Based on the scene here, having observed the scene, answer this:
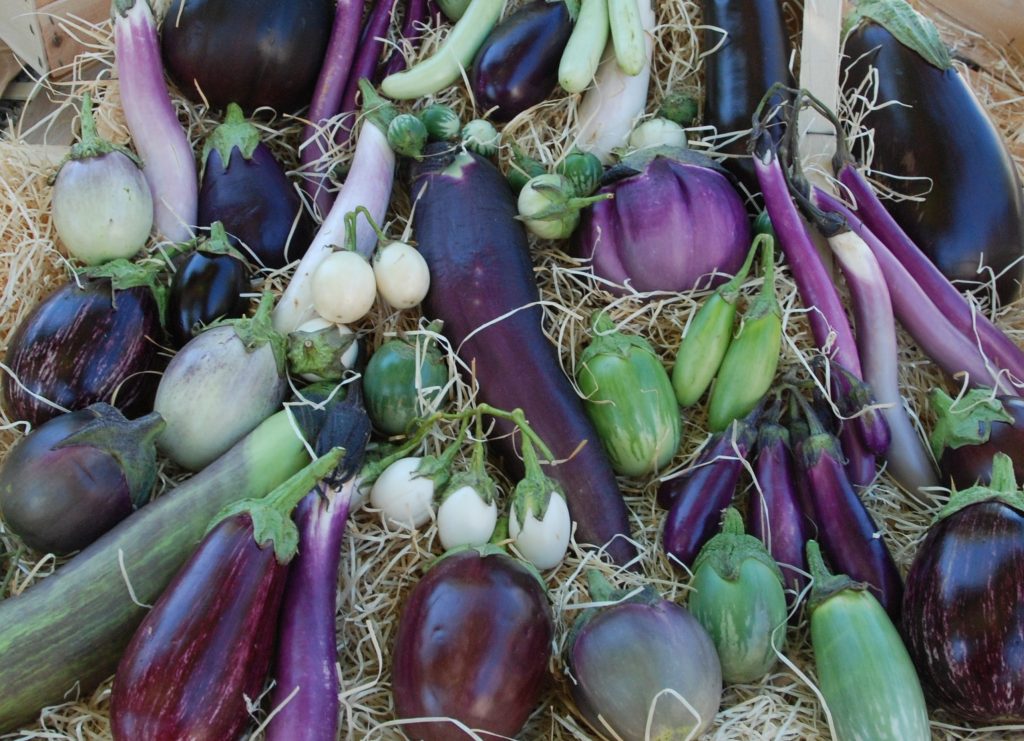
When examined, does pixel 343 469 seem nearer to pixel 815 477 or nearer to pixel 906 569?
pixel 815 477

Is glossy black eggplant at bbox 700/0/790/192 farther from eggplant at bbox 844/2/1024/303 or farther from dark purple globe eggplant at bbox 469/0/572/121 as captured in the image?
dark purple globe eggplant at bbox 469/0/572/121

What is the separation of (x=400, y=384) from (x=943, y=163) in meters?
1.13

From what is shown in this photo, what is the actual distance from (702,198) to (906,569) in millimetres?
679

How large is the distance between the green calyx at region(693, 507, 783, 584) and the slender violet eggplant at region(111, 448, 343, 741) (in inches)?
22.4

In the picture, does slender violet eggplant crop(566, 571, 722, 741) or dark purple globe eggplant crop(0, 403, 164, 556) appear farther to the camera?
dark purple globe eggplant crop(0, 403, 164, 556)

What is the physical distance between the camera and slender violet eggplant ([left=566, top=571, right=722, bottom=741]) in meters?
1.10

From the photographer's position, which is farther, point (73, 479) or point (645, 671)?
point (73, 479)

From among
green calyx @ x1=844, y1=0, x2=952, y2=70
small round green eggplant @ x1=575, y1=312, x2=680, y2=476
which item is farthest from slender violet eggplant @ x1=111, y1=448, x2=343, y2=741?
green calyx @ x1=844, y1=0, x2=952, y2=70

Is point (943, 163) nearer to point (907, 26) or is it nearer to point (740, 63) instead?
point (907, 26)

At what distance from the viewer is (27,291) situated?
5.18 feet

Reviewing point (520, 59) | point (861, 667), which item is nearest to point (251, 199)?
point (520, 59)

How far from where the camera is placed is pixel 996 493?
4.12 ft

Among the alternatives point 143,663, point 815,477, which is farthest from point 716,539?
point 143,663

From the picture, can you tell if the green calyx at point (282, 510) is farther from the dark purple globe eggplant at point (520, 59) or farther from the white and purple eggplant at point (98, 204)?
the dark purple globe eggplant at point (520, 59)
